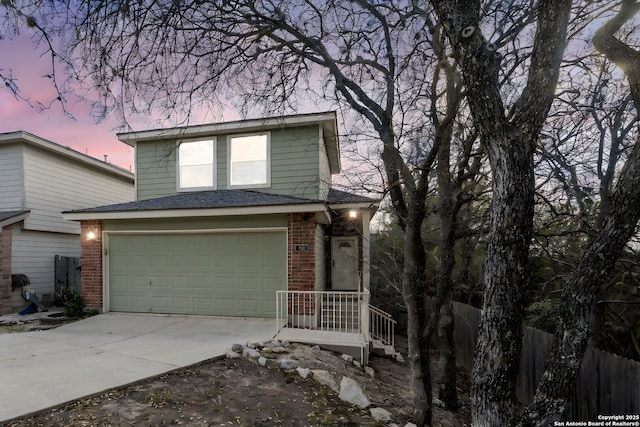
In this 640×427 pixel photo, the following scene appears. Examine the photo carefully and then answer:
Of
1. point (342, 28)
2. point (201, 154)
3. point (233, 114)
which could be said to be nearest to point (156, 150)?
point (201, 154)

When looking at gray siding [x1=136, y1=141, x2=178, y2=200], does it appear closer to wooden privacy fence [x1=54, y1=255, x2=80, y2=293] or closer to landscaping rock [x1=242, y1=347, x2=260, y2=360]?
wooden privacy fence [x1=54, y1=255, x2=80, y2=293]

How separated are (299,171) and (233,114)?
11.7ft

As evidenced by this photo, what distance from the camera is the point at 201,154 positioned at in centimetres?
930

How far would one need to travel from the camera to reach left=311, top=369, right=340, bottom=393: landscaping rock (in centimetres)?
455

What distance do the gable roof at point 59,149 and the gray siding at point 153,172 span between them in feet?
8.71

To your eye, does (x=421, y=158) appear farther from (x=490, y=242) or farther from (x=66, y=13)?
(x=66, y=13)

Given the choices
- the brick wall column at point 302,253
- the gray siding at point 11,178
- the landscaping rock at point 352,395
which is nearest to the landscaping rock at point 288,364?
the landscaping rock at point 352,395

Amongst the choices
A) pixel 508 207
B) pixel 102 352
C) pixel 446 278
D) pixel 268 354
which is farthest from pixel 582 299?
pixel 102 352

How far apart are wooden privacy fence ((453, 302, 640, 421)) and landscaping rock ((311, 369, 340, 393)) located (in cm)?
244

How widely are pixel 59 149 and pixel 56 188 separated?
3.86ft

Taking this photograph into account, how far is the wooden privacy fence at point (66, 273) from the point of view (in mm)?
10258

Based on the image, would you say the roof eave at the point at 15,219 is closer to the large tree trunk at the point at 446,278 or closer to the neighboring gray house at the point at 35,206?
the neighboring gray house at the point at 35,206

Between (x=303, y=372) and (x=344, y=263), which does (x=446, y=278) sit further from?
(x=344, y=263)

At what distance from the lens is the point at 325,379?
4660 millimetres
